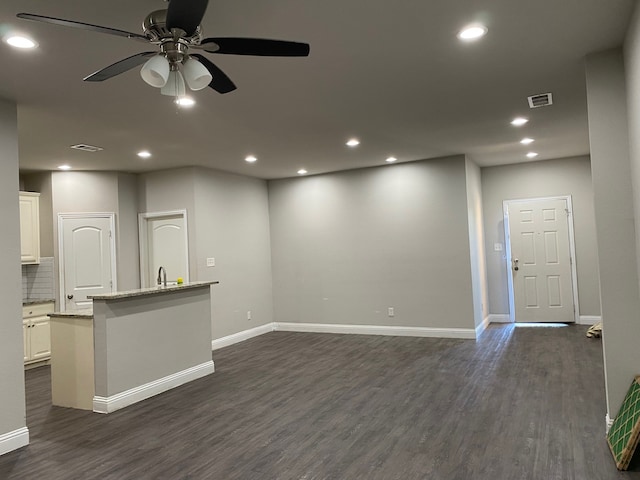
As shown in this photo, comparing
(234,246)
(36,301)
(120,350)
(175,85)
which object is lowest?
(120,350)

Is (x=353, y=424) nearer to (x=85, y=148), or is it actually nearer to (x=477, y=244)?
(x=85, y=148)

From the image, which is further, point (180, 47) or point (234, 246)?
point (234, 246)

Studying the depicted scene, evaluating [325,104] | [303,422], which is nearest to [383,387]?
[303,422]

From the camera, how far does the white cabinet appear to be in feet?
19.5

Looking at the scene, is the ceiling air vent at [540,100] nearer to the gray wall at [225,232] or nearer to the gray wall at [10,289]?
the gray wall at [10,289]

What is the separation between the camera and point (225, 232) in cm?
717

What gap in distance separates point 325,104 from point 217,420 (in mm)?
2865

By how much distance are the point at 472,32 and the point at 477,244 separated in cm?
496

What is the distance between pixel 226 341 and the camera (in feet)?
22.7

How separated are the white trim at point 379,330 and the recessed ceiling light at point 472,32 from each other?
4.67 metres

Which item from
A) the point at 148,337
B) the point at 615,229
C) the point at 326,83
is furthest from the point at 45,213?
the point at 615,229

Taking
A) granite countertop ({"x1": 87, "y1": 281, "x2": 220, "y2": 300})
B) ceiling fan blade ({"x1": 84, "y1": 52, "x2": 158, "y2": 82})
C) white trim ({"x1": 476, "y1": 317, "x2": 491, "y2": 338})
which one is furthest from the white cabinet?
white trim ({"x1": 476, "y1": 317, "x2": 491, "y2": 338})

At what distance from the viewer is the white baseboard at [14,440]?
3379mm

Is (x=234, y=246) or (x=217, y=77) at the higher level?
(x=217, y=77)
